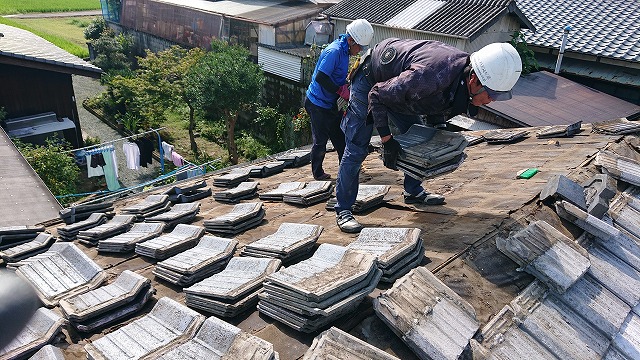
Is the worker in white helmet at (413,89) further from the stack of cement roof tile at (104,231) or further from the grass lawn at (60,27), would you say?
the grass lawn at (60,27)

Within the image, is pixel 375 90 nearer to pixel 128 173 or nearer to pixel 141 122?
pixel 128 173

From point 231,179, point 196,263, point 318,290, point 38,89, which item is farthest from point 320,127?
point 38,89

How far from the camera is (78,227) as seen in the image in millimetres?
4742

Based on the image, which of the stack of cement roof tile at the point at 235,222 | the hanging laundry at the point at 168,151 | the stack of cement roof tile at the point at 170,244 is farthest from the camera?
the hanging laundry at the point at 168,151

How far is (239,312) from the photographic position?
8.63 feet

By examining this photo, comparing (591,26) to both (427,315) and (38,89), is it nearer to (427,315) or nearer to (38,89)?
(427,315)

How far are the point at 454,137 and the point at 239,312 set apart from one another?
2.42 meters

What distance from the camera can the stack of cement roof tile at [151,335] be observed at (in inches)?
92.4

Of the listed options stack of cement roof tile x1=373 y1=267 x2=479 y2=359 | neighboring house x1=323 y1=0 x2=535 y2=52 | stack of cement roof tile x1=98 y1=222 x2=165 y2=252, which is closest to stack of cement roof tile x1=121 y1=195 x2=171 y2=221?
stack of cement roof tile x1=98 y1=222 x2=165 y2=252

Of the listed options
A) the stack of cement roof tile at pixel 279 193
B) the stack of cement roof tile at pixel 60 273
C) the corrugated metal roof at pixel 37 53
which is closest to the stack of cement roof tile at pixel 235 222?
the stack of cement roof tile at pixel 279 193

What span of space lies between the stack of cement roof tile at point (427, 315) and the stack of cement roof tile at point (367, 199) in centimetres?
185

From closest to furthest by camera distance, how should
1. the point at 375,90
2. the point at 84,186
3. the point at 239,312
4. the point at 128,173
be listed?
the point at 239,312, the point at 375,90, the point at 84,186, the point at 128,173

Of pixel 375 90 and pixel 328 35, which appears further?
pixel 328 35

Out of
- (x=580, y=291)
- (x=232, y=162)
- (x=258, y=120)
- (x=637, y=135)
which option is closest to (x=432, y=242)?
(x=580, y=291)
